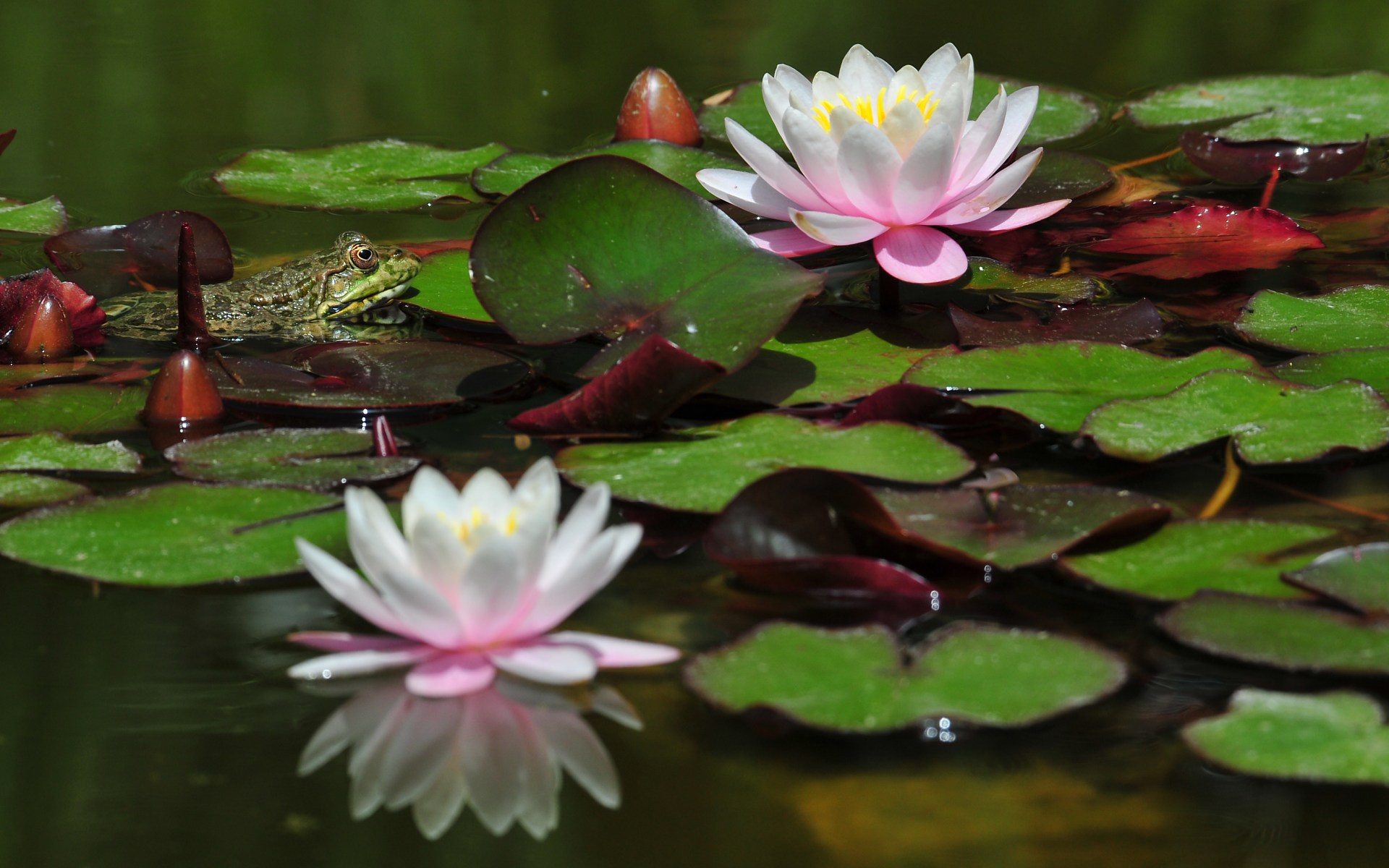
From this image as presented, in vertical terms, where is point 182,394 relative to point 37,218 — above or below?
below

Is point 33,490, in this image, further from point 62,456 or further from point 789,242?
point 789,242

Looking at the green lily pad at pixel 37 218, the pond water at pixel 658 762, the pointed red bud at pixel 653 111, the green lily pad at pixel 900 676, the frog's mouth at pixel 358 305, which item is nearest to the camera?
the pond water at pixel 658 762

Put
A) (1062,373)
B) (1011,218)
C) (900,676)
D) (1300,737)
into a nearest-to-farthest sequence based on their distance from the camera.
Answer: (1300,737) < (900,676) < (1062,373) < (1011,218)

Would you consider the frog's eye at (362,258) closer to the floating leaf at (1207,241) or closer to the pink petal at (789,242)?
the pink petal at (789,242)

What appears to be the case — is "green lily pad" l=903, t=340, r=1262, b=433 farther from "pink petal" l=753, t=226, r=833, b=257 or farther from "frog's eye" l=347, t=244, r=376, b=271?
"frog's eye" l=347, t=244, r=376, b=271

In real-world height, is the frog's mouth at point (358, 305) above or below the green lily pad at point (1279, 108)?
below

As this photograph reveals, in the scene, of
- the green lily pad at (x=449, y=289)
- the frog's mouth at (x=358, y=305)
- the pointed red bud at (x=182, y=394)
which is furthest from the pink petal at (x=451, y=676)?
the frog's mouth at (x=358, y=305)

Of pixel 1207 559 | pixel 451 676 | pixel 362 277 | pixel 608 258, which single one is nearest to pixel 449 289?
pixel 362 277
